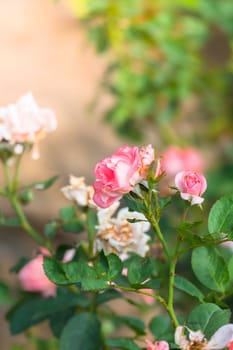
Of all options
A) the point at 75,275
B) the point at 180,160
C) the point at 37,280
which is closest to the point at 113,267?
the point at 75,275

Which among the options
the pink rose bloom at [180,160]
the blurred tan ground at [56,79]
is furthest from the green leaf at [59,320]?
the blurred tan ground at [56,79]

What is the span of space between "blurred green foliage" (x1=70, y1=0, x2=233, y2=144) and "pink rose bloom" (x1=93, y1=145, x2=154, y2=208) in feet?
5.00

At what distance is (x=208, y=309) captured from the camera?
2.61ft

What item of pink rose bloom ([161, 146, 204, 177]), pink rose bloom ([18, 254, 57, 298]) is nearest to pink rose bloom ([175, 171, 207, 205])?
pink rose bloom ([18, 254, 57, 298])

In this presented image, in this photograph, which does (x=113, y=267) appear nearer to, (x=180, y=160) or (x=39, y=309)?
(x=39, y=309)

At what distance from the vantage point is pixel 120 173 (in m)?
0.77

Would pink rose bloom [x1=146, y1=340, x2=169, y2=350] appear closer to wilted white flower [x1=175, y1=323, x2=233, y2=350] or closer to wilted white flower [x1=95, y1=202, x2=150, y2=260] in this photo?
wilted white flower [x1=175, y1=323, x2=233, y2=350]

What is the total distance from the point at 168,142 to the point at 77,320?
1658 millimetres

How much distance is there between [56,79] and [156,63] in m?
0.50

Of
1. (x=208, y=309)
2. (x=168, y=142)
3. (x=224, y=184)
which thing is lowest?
(x=208, y=309)

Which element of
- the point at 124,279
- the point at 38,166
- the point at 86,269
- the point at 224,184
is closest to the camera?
the point at 86,269

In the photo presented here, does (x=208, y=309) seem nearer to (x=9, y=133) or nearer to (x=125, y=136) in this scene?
(x=9, y=133)

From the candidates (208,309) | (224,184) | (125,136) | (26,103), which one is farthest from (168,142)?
(208,309)

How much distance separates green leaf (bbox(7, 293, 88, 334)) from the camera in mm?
1031
